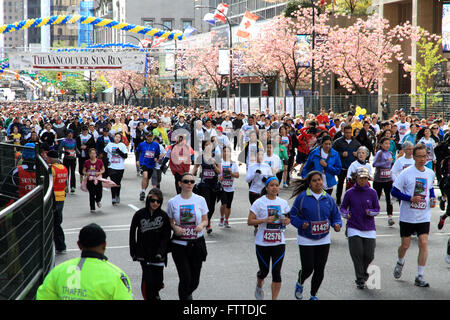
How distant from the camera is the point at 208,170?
13.9 metres

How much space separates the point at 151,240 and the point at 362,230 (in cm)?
292

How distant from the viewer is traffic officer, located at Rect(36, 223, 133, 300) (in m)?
4.69

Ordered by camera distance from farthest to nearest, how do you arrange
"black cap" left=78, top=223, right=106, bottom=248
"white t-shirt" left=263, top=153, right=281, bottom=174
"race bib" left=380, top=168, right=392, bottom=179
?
1. "race bib" left=380, top=168, right=392, bottom=179
2. "white t-shirt" left=263, top=153, right=281, bottom=174
3. "black cap" left=78, top=223, right=106, bottom=248

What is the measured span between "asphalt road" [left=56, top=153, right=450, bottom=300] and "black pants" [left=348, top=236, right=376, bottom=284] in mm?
194

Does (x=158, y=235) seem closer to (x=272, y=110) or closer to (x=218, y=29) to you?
(x=272, y=110)

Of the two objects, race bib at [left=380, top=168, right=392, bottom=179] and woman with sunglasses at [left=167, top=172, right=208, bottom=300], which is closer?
woman with sunglasses at [left=167, top=172, right=208, bottom=300]

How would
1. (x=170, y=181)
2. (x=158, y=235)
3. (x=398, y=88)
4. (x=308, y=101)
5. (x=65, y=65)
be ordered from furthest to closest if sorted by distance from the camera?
(x=398, y=88) → (x=308, y=101) → (x=65, y=65) → (x=170, y=181) → (x=158, y=235)

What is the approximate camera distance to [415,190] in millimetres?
10102

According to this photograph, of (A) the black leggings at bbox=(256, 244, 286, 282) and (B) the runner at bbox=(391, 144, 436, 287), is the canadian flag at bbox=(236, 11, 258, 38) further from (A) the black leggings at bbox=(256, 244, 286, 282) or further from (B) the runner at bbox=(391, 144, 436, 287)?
(A) the black leggings at bbox=(256, 244, 286, 282)

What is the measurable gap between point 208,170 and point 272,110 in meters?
35.7

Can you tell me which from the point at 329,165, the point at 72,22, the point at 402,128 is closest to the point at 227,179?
the point at 329,165

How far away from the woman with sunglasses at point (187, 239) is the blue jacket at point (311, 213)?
1.14 m

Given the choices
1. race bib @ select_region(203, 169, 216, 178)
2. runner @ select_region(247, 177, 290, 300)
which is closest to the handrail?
Result: runner @ select_region(247, 177, 290, 300)
